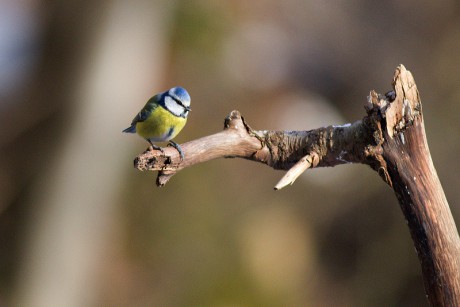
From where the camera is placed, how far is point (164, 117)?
4.88 ft

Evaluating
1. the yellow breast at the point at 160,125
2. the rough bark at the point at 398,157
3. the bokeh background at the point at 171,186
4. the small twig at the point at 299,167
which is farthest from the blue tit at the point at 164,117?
the bokeh background at the point at 171,186

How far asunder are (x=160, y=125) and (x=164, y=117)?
0.02m

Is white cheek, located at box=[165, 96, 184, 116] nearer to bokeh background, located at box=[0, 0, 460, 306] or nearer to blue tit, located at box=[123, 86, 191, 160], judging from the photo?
blue tit, located at box=[123, 86, 191, 160]

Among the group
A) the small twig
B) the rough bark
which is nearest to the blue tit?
the rough bark

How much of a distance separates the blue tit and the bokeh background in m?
2.22

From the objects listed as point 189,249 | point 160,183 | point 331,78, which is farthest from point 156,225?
point 160,183

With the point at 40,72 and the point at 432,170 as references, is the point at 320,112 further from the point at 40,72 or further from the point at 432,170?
the point at 432,170

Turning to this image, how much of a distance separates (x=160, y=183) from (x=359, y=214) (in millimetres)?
3517

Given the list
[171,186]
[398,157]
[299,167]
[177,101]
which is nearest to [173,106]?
[177,101]

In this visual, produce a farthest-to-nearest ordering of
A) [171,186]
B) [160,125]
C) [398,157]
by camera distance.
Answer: [171,186], [160,125], [398,157]

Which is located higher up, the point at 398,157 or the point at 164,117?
the point at 164,117

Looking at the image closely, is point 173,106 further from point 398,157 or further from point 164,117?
point 398,157

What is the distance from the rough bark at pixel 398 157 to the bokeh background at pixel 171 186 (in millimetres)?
2428

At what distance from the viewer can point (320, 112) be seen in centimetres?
474
